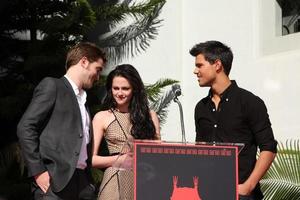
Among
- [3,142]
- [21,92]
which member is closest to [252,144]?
[21,92]

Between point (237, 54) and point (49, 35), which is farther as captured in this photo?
point (49, 35)

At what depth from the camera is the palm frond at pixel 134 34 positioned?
6820 millimetres

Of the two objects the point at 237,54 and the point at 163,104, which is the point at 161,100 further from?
the point at 237,54

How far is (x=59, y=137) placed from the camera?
10.6 feet

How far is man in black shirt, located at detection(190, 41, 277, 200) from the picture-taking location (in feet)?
10.3

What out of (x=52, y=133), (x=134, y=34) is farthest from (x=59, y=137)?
(x=134, y=34)

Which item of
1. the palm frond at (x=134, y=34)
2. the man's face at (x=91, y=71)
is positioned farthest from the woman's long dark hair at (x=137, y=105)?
the palm frond at (x=134, y=34)

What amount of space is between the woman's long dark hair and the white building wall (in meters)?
2.08

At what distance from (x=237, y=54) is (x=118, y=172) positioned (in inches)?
118

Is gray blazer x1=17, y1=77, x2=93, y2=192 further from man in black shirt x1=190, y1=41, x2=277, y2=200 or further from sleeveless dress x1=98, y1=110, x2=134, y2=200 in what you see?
man in black shirt x1=190, y1=41, x2=277, y2=200

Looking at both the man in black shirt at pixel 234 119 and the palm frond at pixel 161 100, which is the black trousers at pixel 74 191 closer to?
the man in black shirt at pixel 234 119

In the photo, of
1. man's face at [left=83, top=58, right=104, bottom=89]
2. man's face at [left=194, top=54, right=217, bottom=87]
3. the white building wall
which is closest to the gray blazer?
man's face at [left=83, top=58, right=104, bottom=89]

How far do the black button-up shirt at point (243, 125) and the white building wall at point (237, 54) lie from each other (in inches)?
85.3

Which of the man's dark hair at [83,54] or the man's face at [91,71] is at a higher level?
the man's dark hair at [83,54]
